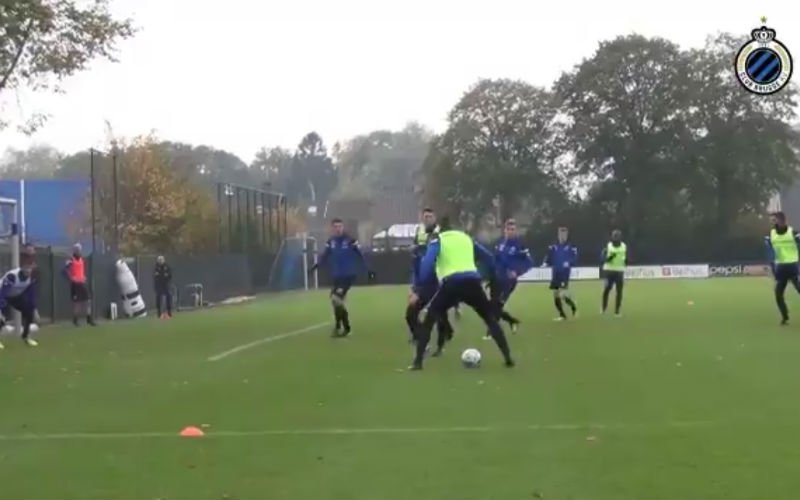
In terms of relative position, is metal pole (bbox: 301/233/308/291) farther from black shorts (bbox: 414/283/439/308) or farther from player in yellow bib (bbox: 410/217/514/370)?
player in yellow bib (bbox: 410/217/514/370)

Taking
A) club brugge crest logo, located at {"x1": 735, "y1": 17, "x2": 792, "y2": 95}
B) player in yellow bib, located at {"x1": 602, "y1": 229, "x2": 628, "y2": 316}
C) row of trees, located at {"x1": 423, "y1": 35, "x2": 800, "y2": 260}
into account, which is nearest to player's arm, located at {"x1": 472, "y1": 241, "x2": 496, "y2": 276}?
player in yellow bib, located at {"x1": 602, "y1": 229, "x2": 628, "y2": 316}

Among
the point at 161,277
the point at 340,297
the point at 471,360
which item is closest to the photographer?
the point at 471,360

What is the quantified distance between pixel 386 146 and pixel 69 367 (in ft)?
413

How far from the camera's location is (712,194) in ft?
261

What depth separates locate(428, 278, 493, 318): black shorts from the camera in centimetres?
1500

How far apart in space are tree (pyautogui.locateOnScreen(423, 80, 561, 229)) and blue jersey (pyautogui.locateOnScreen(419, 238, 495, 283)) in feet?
220

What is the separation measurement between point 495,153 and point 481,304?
71339mm

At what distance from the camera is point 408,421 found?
35.5 ft

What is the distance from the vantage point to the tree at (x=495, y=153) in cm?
8394

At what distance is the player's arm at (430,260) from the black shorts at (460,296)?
0.38 metres

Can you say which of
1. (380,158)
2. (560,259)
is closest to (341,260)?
(560,259)

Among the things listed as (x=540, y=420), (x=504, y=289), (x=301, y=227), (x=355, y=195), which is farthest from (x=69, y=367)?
(x=355, y=195)

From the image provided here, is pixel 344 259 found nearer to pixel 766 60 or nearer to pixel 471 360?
pixel 471 360

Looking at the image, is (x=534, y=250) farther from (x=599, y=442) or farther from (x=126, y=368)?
(x=599, y=442)
